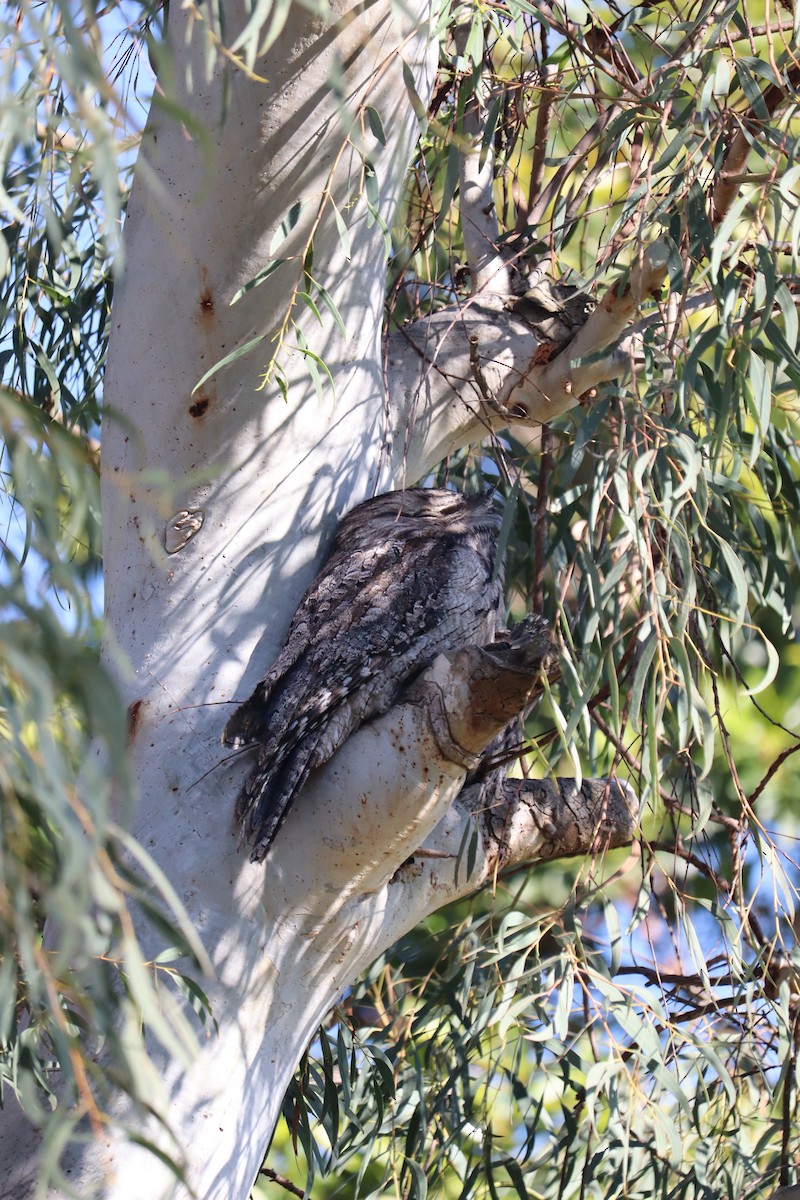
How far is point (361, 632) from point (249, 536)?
0.21 metres

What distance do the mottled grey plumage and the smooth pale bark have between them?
46mm

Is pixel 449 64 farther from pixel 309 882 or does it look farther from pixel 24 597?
pixel 24 597

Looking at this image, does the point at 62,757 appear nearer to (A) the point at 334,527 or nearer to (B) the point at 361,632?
(B) the point at 361,632

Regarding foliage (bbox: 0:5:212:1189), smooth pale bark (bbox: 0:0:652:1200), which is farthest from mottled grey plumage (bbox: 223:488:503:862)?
foliage (bbox: 0:5:212:1189)

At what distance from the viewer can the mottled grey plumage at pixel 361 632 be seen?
150 centimetres

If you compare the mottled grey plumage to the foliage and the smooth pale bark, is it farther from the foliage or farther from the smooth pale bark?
the foliage

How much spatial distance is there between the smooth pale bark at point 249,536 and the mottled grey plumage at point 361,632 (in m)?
0.05

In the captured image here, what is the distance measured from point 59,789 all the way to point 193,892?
33.0 inches

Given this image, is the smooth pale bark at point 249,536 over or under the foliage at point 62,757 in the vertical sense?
over

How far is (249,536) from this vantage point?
1.69m

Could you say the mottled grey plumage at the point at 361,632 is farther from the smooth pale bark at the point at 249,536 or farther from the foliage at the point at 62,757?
the foliage at the point at 62,757

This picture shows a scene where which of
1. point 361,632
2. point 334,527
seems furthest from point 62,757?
point 334,527

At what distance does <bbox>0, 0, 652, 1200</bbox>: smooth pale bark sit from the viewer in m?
1.48

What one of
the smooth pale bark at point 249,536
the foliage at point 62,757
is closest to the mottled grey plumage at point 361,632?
the smooth pale bark at point 249,536
